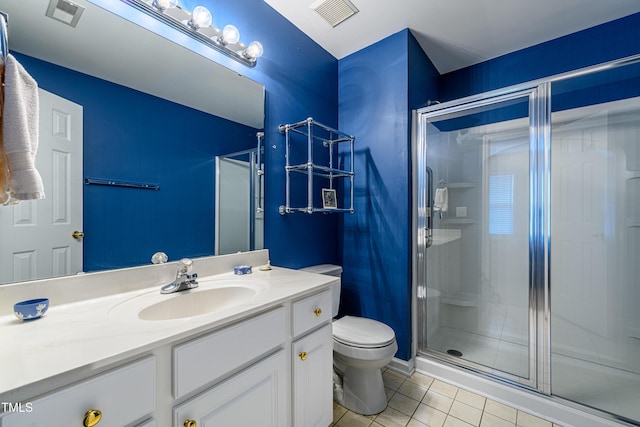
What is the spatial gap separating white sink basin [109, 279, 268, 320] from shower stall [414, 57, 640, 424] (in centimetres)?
131

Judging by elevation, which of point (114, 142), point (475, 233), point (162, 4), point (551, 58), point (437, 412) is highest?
point (551, 58)

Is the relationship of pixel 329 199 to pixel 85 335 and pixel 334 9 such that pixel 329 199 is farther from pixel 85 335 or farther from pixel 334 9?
pixel 85 335

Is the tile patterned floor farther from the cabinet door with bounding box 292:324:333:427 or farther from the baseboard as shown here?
the cabinet door with bounding box 292:324:333:427

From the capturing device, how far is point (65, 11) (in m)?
0.92

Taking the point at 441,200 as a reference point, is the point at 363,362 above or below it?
below

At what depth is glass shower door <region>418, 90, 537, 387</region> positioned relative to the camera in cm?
196

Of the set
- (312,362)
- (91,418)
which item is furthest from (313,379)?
(91,418)


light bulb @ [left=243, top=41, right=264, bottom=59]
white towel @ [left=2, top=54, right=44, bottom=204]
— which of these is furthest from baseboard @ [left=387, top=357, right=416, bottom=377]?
light bulb @ [left=243, top=41, right=264, bottom=59]

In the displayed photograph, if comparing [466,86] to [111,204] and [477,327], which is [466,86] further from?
[111,204]

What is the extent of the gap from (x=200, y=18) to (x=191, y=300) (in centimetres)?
128

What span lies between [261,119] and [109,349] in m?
1.33

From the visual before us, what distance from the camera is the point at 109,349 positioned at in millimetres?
597

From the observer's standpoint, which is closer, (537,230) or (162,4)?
(162,4)

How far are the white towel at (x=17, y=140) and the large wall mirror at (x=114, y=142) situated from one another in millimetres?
181
